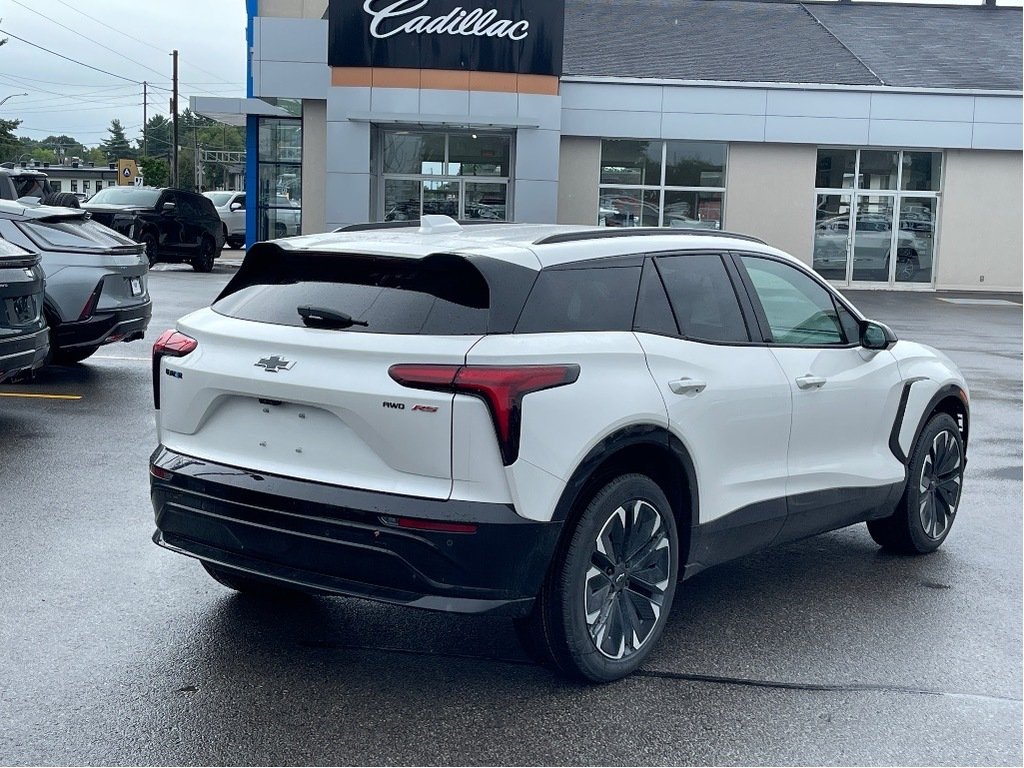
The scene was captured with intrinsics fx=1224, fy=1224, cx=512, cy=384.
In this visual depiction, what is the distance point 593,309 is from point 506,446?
845 millimetres

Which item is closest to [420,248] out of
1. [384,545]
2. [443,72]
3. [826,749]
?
[384,545]

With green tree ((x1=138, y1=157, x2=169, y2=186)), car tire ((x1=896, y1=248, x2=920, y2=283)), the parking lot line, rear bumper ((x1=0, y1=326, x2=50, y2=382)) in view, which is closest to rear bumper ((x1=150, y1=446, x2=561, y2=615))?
rear bumper ((x1=0, y1=326, x2=50, y2=382))

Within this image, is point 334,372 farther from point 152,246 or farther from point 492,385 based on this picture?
point 152,246

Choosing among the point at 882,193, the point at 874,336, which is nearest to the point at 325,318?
the point at 874,336

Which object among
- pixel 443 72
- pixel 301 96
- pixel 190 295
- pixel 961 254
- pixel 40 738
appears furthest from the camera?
pixel 961 254

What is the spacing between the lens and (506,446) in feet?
13.6

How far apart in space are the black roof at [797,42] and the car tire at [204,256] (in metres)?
9.25

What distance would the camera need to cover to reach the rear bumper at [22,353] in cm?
888

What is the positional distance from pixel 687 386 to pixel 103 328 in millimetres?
8194

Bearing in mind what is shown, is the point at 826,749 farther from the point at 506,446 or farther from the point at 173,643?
the point at 173,643

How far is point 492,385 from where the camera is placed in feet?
13.6

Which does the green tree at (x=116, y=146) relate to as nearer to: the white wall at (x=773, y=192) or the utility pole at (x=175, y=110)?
the utility pole at (x=175, y=110)

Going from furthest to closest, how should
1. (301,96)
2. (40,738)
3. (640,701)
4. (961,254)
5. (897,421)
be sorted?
(961,254) < (301,96) < (897,421) < (640,701) < (40,738)

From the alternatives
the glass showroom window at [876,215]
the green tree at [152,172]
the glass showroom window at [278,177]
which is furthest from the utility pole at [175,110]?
the glass showroom window at [876,215]
